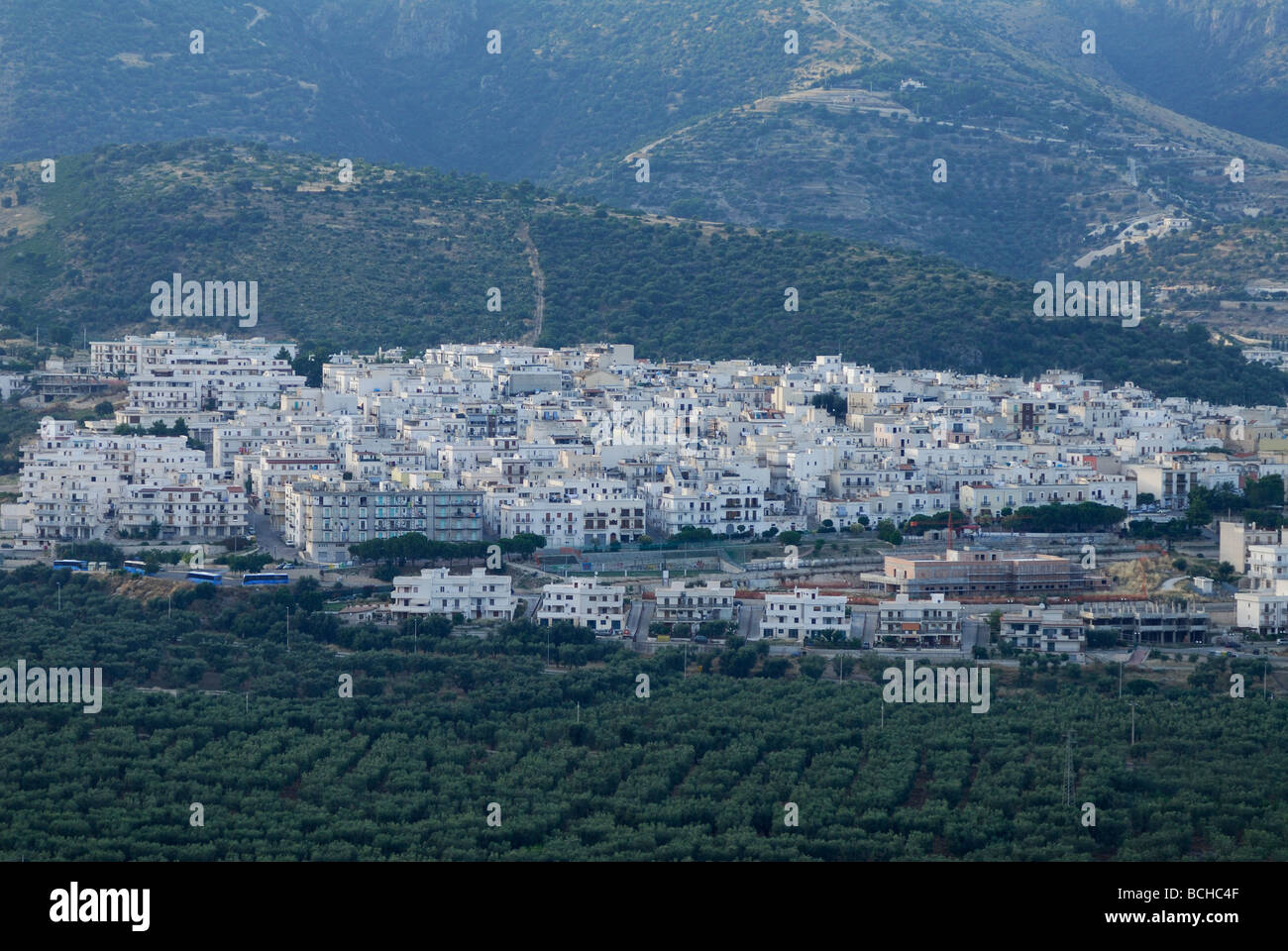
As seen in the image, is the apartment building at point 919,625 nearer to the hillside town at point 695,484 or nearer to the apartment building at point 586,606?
the hillside town at point 695,484

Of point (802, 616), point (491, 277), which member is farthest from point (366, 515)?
point (491, 277)

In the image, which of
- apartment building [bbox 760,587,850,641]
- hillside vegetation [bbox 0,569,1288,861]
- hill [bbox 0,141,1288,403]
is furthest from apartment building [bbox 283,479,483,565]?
hill [bbox 0,141,1288,403]

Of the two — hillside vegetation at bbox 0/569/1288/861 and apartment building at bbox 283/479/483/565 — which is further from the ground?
apartment building at bbox 283/479/483/565

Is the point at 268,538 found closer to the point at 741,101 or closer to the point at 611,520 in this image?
the point at 611,520

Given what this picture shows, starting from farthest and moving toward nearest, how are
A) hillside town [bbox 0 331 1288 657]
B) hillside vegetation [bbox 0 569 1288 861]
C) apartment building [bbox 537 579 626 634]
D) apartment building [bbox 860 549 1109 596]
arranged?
apartment building [bbox 860 549 1109 596] → hillside town [bbox 0 331 1288 657] → apartment building [bbox 537 579 626 634] → hillside vegetation [bbox 0 569 1288 861]

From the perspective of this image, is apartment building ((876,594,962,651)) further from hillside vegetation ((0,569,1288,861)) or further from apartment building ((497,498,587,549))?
apartment building ((497,498,587,549))

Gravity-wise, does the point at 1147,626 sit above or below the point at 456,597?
below
